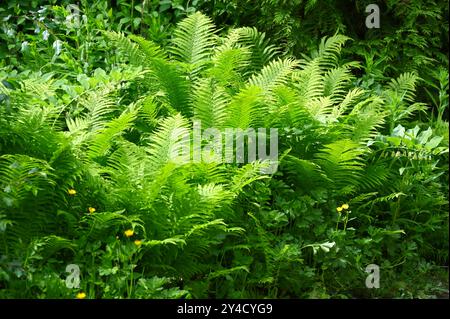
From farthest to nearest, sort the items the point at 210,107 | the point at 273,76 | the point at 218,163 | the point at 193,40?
the point at 193,40 → the point at 273,76 → the point at 210,107 → the point at 218,163

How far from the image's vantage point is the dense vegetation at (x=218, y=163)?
3902mm

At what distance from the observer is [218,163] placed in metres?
4.20

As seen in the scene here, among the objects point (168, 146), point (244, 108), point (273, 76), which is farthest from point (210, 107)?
point (273, 76)

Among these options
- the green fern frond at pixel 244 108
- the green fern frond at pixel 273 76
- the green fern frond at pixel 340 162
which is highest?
the green fern frond at pixel 273 76

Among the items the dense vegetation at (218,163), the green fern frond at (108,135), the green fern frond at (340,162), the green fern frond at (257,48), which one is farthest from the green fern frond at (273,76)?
the green fern frond at (108,135)

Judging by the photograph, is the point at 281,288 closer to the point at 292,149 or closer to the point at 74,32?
the point at 292,149

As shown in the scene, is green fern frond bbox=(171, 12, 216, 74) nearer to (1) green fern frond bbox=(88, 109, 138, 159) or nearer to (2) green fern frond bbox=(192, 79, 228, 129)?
(2) green fern frond bbox=(192, 79, 228, 129)

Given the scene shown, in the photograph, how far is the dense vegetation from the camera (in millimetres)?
3902

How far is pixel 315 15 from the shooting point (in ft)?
18.6

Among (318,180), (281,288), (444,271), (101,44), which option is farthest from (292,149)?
(101,44)

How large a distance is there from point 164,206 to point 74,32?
7.60 feet

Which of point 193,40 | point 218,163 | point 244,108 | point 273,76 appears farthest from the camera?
point 193,40

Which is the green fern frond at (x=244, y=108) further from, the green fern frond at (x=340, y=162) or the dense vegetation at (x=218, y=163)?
the green fern frond at (x=340, y=162)

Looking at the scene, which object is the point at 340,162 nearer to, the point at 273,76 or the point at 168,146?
the point at 273,76
